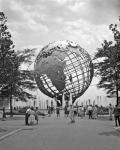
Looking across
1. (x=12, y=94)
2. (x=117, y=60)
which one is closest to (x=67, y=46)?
(x=12, y=94)

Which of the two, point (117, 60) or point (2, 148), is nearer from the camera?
point (2, 148)

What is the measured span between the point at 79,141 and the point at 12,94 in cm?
2722

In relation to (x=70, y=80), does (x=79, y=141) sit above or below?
below

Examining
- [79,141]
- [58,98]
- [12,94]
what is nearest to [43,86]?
[58,98]

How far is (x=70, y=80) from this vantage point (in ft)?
181

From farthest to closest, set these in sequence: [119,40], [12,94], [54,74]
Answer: [54,74]
[12,94]
[119,40]

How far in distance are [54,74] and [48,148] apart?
141 feet

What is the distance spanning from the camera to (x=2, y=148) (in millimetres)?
12273

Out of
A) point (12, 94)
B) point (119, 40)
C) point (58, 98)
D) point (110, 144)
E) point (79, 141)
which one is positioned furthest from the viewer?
point (58, 98)

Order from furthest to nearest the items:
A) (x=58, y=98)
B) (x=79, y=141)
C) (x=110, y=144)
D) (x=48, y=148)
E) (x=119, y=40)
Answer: (x=58, y=98), (x=119, y=40), (x=79, y=141), (x=110, y=144), (x=48, y=148)

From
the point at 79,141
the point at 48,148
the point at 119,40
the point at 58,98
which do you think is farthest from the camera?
the point at 58,98

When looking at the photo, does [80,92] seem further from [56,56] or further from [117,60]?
[117,60]

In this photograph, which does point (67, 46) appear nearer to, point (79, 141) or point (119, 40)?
point (119, 40)

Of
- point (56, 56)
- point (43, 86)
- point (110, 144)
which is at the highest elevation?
point (56, 56)
